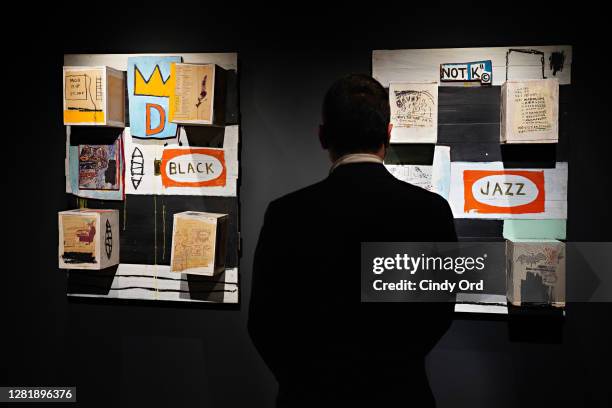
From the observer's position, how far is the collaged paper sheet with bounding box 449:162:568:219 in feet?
6.69

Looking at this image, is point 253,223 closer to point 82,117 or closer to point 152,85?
point 152,85

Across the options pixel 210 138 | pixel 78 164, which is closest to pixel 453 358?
pixel 210 138

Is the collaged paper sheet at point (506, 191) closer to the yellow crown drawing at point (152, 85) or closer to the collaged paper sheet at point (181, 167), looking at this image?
the collaged paper sheet at point (181, 167)

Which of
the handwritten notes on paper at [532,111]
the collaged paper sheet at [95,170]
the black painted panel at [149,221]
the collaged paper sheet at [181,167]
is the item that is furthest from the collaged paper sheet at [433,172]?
the collaged paper sheet at [95,170]

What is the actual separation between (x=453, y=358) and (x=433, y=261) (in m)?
0.51

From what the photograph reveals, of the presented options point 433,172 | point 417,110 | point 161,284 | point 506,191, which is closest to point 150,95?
point 161,284

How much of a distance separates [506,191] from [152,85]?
1.50 meters

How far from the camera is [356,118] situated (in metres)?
1.23

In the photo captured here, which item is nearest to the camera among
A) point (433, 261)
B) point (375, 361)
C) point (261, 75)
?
point (375, 361)

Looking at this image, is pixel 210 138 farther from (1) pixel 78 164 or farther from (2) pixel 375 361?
(2) pixel 375 361

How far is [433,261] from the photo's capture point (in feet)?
6.23

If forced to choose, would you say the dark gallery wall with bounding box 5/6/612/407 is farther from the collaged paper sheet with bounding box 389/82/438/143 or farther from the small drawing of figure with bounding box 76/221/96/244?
the small drawing of figure with bounding box 76/221/96/244

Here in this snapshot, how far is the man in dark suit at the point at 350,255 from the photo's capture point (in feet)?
3.98

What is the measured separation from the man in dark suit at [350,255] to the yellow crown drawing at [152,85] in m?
1.16
